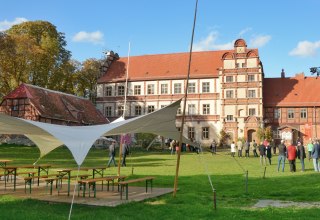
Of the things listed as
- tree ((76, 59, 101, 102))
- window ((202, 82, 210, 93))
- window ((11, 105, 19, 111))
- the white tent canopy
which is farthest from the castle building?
the white tent canopy

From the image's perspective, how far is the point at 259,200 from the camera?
10.7m

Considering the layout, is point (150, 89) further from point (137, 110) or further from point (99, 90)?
point (99, 90)

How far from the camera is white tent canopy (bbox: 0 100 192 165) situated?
28.7 ft

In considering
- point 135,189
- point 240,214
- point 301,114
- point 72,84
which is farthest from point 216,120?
point 240,214

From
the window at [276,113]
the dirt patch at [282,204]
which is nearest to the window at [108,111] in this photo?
the window at [276,113]

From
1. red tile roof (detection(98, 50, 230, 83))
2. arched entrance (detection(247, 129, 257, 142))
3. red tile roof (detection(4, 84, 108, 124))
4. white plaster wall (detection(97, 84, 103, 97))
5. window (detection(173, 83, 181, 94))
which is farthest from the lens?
white plaster wall (detection(97, 84, 103, 97))

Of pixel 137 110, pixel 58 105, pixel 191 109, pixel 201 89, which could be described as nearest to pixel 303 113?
pixel 201 89

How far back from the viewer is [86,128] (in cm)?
1038

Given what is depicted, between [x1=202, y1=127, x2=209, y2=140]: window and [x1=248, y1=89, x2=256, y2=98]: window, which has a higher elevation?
[x1=248, y1=89, x2=256, y2=98]: window

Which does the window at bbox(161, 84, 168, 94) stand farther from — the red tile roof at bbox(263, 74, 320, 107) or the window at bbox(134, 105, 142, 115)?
the red tile roof at bbox(263, 74, 320, 107)

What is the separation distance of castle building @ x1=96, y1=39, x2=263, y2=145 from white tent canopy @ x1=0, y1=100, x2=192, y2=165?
118ft

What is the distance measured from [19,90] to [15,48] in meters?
4.67

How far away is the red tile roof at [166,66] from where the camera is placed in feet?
176

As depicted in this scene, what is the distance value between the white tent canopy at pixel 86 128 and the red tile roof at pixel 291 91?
4007cm
